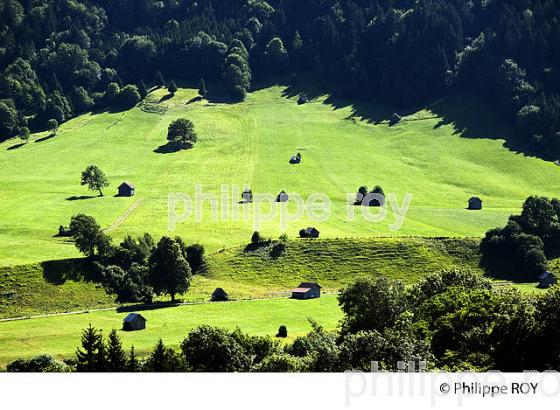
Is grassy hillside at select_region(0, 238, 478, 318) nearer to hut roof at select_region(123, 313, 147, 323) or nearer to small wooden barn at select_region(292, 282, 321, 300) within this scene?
small wooden barn at select_region(292, 282, 321, 300)

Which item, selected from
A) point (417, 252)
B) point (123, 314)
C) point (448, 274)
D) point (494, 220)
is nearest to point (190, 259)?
point (123, 314)

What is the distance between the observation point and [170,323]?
3752 inches

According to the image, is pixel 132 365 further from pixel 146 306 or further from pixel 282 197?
pixel 282 197

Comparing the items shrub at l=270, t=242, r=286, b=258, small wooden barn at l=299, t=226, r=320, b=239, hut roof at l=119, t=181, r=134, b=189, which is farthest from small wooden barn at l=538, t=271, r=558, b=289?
hut roof at l=119, t=181, r=134, b=189

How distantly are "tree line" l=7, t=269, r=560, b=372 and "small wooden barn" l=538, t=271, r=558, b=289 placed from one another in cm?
4558

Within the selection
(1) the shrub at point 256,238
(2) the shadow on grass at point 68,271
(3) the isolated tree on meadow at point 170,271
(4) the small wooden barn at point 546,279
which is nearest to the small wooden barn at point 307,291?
(3) the isolated tree on meadow at point 170,271

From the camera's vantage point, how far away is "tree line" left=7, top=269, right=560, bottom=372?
2178 inches

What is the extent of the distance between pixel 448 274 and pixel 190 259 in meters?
44.2

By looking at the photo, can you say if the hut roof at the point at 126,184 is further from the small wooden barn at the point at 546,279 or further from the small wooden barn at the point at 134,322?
the small wooden barn at the point at 546,279

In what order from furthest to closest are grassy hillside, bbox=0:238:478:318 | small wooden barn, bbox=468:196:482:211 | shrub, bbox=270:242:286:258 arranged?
1. small wooden barn, bbox=468:196:482:211
2. shrub, bbox=270:242:286:258
3. grassy hillside, bbox=0:238:478:318

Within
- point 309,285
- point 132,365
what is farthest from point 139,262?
point 132,365

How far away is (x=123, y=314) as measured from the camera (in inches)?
3999

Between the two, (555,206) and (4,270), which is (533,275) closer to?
(555,206)

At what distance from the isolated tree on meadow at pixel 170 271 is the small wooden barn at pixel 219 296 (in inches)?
164
